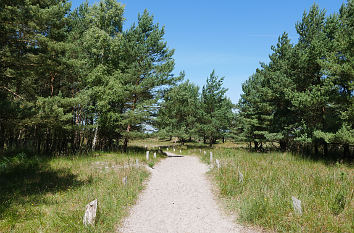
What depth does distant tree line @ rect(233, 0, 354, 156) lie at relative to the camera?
532 inches

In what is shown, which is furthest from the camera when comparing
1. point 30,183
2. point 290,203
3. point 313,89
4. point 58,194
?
point 313,89

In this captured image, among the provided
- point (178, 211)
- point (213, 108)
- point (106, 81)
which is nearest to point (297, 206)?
point (178, 211)

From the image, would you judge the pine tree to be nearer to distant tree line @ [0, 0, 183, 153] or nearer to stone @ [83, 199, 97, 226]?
distant tree line @ [0, 0, 183, 153]

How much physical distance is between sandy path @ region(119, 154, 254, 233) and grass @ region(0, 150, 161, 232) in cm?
59

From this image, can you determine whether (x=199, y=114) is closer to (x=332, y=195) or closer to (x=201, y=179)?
(x=201, y=179)

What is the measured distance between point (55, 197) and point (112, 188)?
2223mm

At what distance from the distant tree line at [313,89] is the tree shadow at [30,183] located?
17281 mm

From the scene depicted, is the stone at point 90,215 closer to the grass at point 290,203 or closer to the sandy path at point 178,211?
the sandy path at point 178,211

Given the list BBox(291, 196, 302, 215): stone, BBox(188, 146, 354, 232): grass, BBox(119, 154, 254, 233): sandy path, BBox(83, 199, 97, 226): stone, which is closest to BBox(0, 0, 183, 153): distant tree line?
BBox(119, 154, 254, 233): sandy path

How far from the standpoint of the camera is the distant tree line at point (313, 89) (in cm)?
1352

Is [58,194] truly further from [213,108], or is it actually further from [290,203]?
[213,108]

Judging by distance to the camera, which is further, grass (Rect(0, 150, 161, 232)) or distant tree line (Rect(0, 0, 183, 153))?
distant tree line (Rect(0, 0, 183, 153))

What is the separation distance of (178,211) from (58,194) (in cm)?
512

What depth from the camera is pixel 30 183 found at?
28.9 ft
